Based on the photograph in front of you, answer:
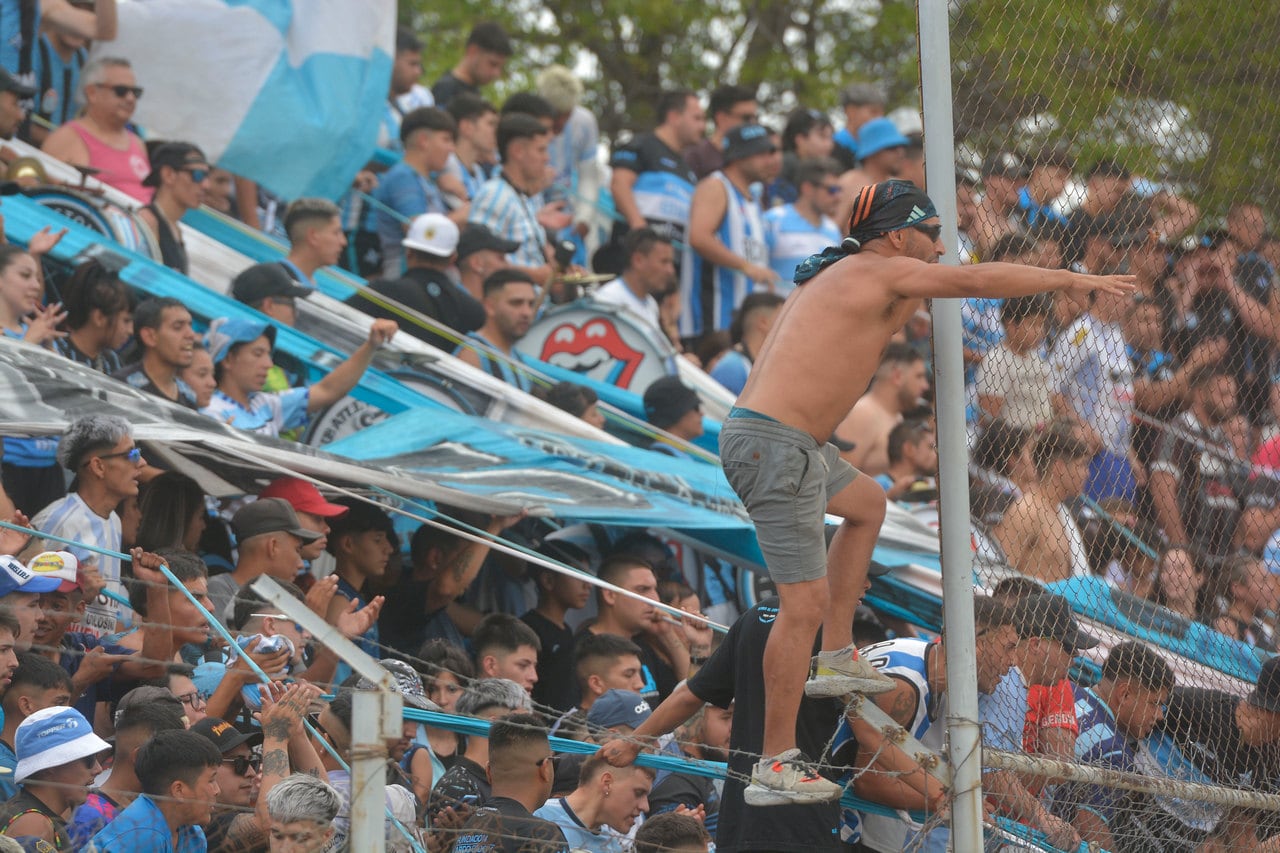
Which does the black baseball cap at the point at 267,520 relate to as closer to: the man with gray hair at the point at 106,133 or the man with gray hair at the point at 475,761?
the man with gray hair at the point at 475,761

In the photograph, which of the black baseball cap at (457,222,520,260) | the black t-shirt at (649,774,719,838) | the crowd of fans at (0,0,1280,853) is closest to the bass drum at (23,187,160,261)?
the crowd of fans at (0,0,1280,853)

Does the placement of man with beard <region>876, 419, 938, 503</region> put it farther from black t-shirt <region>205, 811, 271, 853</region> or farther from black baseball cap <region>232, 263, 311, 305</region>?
black t-shirt <region>205, 811, 271, 853</region>

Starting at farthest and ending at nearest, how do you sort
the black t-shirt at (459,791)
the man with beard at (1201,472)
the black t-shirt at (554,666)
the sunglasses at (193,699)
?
the black t-shirt at (554,666) → the man with beard at (1201,472) → the sunglasses at (193,699) → the black t-shirt at (459,791)

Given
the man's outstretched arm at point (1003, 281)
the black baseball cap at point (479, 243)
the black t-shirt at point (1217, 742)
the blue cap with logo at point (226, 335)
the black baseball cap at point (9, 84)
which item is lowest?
the blue cap with logo at point (226, 335)

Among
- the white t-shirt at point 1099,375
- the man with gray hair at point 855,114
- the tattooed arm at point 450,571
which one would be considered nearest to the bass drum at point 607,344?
the tattooed arm at point 450,571

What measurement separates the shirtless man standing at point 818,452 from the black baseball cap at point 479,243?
18.0ft

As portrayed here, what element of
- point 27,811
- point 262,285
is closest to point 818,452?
point 27,811

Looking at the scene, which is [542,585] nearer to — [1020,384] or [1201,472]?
[1201,472]

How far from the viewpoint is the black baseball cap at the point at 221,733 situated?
5.52m

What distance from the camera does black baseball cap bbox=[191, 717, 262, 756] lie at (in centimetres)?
552

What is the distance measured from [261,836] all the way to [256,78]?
21.8 ft

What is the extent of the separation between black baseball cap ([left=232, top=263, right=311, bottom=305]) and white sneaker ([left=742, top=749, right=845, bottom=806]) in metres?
4.90

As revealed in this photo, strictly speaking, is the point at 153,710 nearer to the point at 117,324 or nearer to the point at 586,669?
the point at 586,669

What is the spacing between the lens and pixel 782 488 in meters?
5.02
